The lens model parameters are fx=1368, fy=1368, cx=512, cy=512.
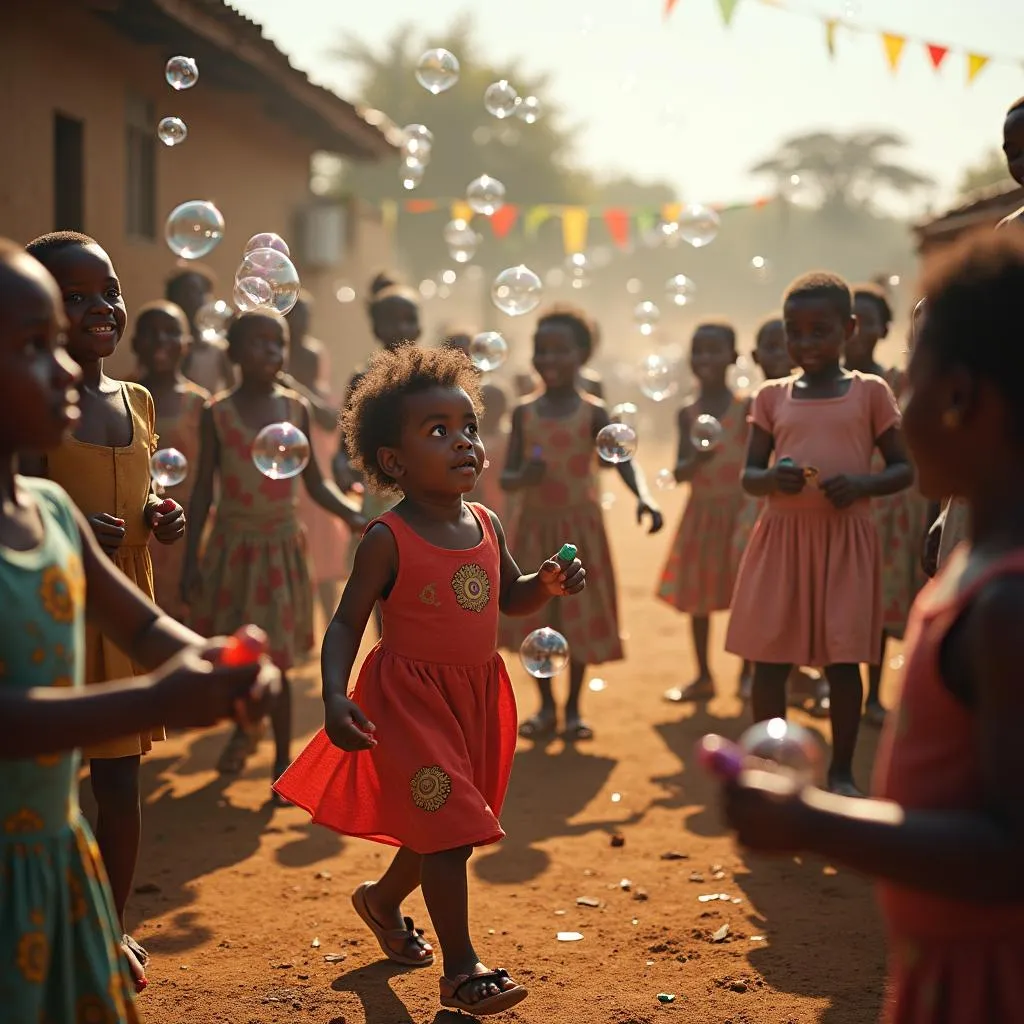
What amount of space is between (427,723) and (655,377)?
14.3ft

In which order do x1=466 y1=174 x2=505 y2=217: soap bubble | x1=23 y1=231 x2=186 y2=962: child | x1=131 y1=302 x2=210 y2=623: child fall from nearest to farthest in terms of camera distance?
x1=23 y1=231 x2=186 y2=962: child, x1=131 y1=302 x2=210 y2=623: child, x1=466 y1=174 x2=505 y2=217: soap bubble

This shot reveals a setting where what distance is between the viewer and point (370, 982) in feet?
13.3

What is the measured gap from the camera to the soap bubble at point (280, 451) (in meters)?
5.16

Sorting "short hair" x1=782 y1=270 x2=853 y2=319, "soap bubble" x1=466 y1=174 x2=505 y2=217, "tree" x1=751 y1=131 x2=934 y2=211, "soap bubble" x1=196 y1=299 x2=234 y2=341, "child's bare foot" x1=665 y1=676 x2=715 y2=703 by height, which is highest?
"tree" x1=751 y1=131 x2=934 y2=211

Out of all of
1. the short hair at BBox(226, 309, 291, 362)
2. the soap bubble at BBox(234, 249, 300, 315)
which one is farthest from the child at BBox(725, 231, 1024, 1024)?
the short hair at BBox(226, 309, 291, 362)

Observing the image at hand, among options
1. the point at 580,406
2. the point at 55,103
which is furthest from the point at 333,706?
the point at 55,103

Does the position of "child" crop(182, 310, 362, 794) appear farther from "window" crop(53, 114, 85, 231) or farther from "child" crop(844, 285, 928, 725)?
"window" crop(53, 114, 85, 231)

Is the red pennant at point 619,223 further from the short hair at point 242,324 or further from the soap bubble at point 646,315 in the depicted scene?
the short hair at point 242,324

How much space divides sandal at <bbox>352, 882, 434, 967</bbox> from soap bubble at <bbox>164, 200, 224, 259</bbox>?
9.95ft

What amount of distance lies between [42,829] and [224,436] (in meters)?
4.01

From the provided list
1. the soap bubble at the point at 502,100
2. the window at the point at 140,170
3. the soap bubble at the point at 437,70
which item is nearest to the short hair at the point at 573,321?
the soap bubble at the point at 502,100

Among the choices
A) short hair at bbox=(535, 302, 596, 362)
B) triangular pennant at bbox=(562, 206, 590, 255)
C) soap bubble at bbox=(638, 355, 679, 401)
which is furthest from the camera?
triangular pennant at bbox=(562, 206, 590, 255)

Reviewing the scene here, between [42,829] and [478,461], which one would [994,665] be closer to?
[42,829]

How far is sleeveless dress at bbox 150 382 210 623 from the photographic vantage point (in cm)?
662
